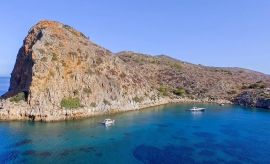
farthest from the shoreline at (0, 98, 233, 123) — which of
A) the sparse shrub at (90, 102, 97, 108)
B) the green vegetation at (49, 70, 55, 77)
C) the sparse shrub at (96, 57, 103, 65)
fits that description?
the sparse shrub at (96, 57, 103, 65)

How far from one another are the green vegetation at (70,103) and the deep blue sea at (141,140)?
21.8 ft

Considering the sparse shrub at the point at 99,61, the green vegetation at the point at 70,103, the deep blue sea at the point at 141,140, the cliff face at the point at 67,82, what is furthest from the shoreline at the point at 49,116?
the sparse shrub at the point at 99,61

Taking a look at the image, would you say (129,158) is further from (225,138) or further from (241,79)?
(241,79)

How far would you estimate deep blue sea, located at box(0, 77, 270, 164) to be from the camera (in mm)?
50219

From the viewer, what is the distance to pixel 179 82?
15075 centimetres

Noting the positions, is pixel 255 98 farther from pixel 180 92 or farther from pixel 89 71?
pixel 89 71

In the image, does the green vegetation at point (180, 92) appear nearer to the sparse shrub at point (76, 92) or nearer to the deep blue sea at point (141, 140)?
the deep blue sea at point (141, 140)

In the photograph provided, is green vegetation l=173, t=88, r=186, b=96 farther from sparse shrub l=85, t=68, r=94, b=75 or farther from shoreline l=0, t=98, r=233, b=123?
sparse shrub l=85, t=68, r=94, b=75

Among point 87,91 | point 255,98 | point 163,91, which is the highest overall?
point 163,91

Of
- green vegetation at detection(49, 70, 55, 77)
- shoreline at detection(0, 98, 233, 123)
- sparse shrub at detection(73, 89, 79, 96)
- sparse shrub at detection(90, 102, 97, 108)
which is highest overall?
green vegetation at detection(49, 70, 55, 77)

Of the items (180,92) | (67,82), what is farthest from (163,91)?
(67,82)

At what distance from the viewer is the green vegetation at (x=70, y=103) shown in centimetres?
8413

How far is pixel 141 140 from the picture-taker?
62.5 m

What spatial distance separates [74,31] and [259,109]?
78817mm
